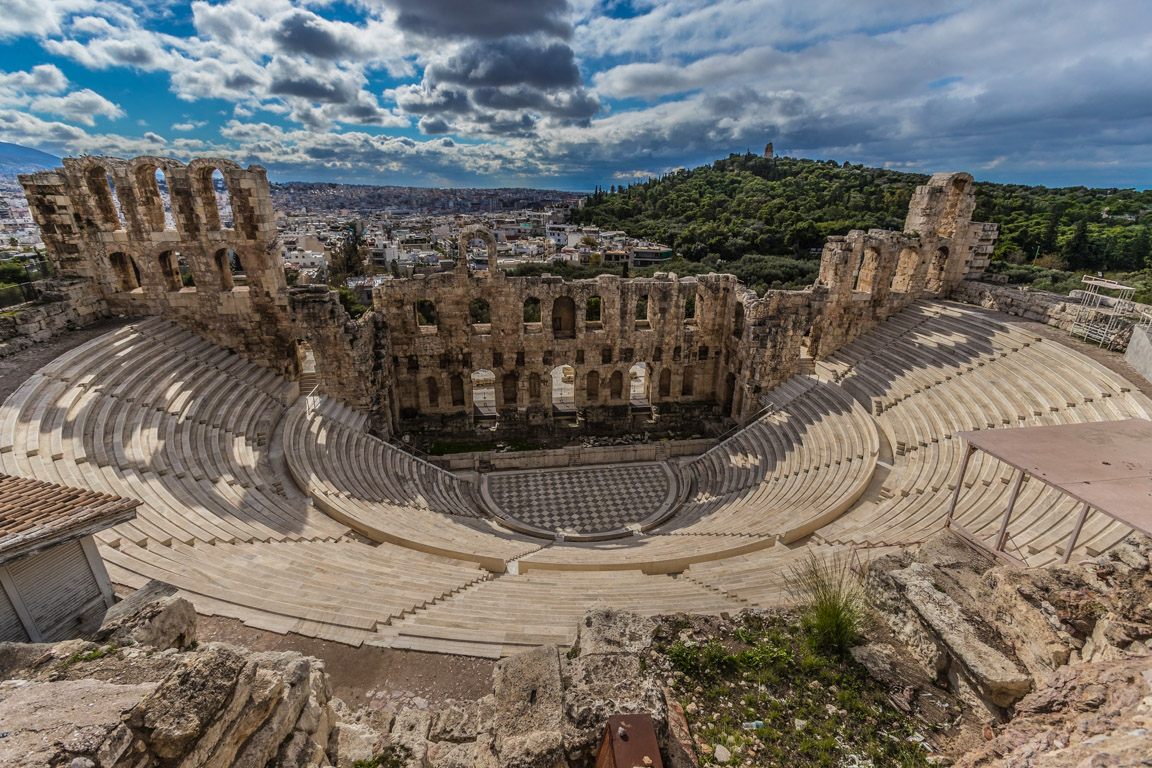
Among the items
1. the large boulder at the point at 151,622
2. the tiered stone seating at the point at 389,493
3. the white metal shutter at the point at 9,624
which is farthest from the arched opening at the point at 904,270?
the white metal shutter at the point at 9,624

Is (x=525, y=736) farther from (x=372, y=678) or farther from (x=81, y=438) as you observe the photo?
(x=81, y=438)

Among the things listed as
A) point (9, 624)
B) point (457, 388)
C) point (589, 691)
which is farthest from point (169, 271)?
point (589, 691)

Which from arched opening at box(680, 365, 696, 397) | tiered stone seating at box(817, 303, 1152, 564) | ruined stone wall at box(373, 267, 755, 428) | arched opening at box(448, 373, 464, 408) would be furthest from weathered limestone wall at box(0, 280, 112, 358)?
tiered stone seating at box(817, 303, 1152, 564)

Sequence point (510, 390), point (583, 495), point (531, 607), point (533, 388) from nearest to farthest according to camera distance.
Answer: point (531, 607), point (583, 495), point (510, 390), point (533, 388)

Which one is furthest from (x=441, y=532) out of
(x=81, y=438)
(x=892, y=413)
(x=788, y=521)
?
(x=892, y=413)

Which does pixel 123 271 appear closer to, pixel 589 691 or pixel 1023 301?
pixel 589 691

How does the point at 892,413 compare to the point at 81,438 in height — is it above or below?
below
